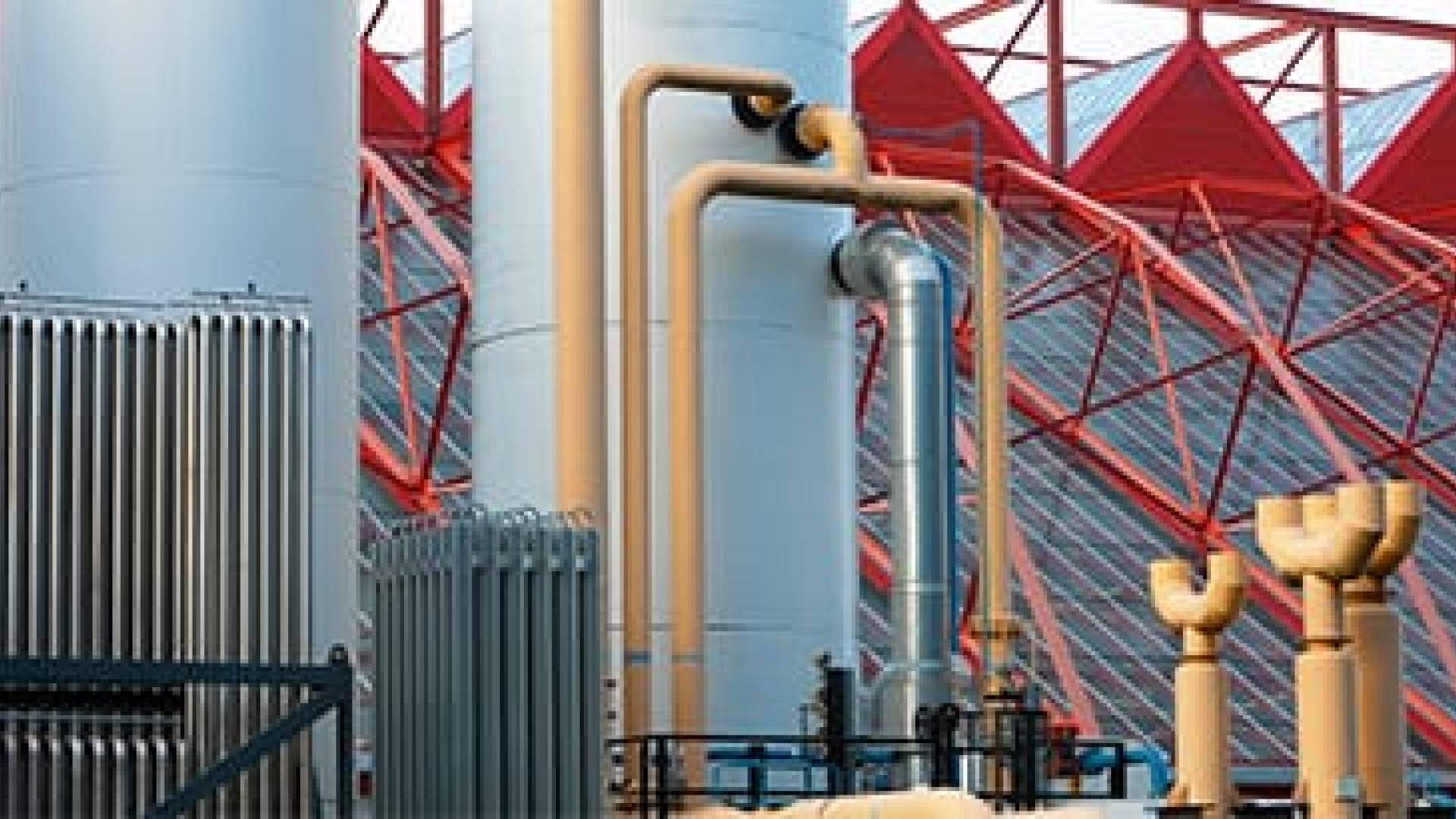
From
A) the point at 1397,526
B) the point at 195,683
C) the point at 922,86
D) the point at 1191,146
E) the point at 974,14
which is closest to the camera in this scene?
the point at 195,683

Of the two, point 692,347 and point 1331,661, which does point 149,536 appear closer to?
point 1331,661

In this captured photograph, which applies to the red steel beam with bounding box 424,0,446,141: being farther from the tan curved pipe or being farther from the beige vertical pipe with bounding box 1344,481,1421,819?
the beige vertical pipe with bounding box 1344,481,1421,819

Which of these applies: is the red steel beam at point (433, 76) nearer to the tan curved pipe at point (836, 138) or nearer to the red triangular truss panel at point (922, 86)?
the red triangular truss panel at point (922, 86)

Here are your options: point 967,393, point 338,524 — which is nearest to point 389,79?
point 967,393

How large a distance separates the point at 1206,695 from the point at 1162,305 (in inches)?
1314

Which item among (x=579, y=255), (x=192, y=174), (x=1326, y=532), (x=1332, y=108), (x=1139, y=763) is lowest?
(x=1139, y=763)

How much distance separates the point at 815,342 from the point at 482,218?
2.96 meters

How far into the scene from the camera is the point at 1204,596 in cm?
2370

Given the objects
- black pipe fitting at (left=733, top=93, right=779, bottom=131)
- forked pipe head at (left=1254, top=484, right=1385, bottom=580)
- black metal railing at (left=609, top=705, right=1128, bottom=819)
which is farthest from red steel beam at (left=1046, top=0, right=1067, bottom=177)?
forked pipe head at (left=1254, top=484, right=1385, bottom=580)

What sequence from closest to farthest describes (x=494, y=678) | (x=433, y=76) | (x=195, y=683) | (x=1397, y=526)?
(x=195, y=683) → (x=1397, y=526) → (x=494, y=678) → (x=433, y=76)

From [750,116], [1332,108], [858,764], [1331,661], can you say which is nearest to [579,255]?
[750,116]

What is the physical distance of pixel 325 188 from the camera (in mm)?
27938

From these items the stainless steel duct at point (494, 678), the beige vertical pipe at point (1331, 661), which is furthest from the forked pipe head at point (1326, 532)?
the stainless steel duct at point (494, 678)

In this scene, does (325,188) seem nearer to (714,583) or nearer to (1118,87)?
(714,583)
